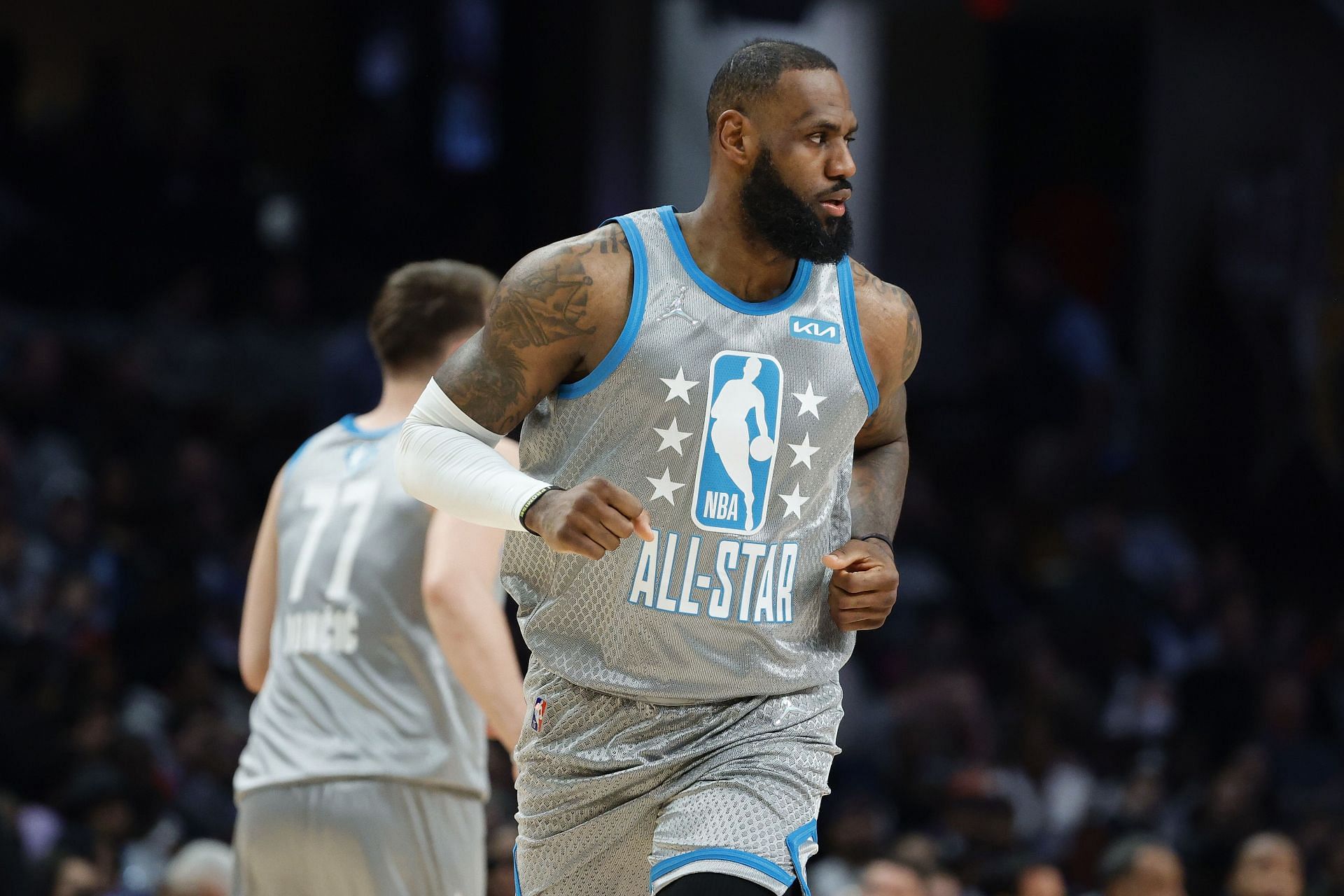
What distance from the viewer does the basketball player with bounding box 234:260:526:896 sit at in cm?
399

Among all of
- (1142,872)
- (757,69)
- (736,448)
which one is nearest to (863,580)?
(736,448)

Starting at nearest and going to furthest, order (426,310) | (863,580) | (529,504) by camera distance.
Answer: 1. (529,504)
2. (863,580)
3. (426,310)

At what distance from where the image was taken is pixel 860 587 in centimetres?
325

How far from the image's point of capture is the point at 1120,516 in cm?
1145

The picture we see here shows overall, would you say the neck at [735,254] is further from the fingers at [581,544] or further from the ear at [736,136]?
the fingers at [581,544]

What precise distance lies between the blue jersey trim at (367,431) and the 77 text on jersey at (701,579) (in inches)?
44.5

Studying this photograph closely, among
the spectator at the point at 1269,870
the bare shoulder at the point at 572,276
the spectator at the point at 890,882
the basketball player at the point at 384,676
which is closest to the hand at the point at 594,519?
the bare shoulder at the point at 572,276

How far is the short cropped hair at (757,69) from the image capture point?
3.30 meters

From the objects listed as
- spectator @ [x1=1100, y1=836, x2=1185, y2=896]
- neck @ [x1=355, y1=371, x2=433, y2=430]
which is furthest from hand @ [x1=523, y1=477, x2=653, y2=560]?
spectator @ [x1=1100, y1=836, x2=1185, y2=896]

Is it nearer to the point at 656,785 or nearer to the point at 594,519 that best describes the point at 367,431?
the point at 656,785

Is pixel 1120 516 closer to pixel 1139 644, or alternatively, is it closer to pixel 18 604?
pixel 1139 644

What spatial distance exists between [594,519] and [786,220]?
73 centimetres

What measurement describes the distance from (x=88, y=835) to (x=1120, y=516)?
684cm

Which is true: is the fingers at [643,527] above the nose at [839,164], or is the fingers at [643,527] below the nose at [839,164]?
below
